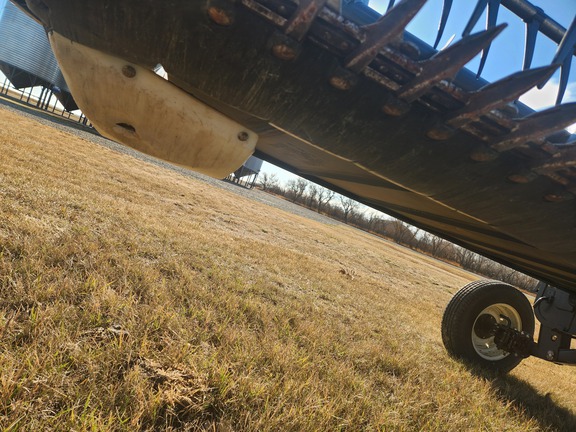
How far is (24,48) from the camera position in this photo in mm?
28812

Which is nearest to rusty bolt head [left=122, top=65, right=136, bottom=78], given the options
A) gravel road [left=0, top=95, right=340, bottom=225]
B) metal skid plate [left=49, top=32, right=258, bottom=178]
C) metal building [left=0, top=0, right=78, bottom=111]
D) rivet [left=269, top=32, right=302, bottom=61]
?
metal skid plate [left=49, top=32, right=258, bottom=178]

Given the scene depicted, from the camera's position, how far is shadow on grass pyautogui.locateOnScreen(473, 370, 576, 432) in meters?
2.63

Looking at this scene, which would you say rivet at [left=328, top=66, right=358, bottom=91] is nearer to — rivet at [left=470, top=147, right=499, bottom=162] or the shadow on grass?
rivet at [left=470, top=147, right=499, bottom=162]

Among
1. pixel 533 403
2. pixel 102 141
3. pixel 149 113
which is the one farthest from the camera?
pixel 102 141

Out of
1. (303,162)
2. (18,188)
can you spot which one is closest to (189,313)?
(303,162)

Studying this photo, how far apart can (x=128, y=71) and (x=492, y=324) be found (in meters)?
4.27

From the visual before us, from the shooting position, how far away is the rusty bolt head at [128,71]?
3.70 ft

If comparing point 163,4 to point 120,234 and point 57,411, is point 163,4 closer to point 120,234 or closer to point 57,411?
point 57,411

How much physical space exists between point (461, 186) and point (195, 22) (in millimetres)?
1106

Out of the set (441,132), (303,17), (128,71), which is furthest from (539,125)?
(128,71)

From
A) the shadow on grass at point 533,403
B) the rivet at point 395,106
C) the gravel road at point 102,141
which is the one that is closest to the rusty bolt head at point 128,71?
the rivet at point 395,106

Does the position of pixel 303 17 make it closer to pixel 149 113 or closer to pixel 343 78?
pixel 343 78

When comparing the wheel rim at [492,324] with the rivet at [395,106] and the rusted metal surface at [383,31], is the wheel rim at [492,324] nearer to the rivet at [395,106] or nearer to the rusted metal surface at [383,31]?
the rivet at [395,106]

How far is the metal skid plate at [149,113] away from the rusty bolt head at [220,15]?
1.43 ft
